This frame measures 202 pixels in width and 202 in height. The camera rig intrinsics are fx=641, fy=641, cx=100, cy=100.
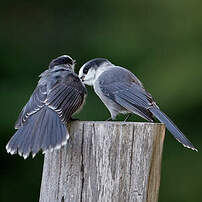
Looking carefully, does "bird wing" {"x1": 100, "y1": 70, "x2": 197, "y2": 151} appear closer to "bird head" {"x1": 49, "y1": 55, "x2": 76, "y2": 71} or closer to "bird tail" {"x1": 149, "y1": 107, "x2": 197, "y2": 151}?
"bird tail" {"x1": 149, "y1": 107, "x2": 197, "y2": 151}

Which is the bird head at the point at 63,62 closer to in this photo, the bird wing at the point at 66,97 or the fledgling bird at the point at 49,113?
the fledgling bird at the point at 49,113

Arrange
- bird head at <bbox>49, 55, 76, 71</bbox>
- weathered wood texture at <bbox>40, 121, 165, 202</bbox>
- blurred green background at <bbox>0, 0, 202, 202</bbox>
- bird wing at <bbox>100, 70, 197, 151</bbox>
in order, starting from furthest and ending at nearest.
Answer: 1. blurred green background at <bbox>0, 0, 202, 202</bbox>
2. bird head at <bbox>49, 55, 76, 71</bbox>
3. bird wing at <bbox>100, 70, 197, 151</bbox>
4. weathered wood texture at <bbox>40, 121, 165, 202</bbox>

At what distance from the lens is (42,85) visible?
440cm

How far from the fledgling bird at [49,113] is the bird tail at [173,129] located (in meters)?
0.52

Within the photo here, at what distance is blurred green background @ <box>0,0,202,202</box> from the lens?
7.94 m

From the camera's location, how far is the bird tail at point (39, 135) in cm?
357

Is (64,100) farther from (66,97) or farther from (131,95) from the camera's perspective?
(131,95)

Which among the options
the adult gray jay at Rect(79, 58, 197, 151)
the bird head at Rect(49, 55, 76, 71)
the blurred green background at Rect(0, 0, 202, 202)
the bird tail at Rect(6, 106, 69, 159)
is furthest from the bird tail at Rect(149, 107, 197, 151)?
the blurred green background at Rect(0, 0, 202, 202)

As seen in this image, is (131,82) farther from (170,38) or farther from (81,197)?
(170,38)

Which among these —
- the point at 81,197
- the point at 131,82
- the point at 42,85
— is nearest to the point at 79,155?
the point at 81,197

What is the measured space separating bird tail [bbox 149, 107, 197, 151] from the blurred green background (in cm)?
318

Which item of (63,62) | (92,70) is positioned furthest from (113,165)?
(92,70)

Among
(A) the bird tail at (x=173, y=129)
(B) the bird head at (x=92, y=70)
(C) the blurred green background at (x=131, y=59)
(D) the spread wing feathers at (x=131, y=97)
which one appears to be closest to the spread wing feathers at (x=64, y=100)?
(D) the spread wing feathers at (x=131, y=97)

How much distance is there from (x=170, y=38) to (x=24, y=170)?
2.55m
